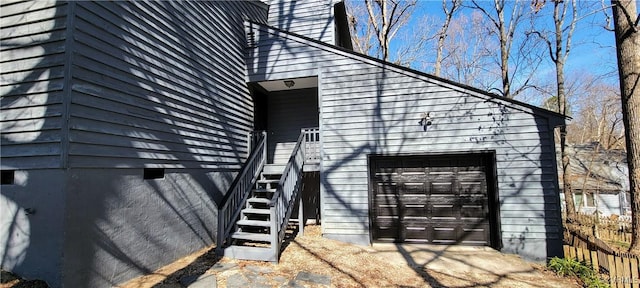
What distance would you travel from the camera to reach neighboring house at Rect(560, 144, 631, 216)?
56.4 ft

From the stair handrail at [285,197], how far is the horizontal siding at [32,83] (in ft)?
9.66

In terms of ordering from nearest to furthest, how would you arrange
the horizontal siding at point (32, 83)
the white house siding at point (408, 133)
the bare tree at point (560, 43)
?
1. the horizontal siding at point (32, 83)
2. the white house siding at point (408, 133)
3. the bare tree at point (560, 43)

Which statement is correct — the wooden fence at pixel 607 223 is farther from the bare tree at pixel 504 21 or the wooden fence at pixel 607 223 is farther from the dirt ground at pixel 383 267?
the dirt ground at pixel 383 267

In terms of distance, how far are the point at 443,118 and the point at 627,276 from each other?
371 centimetres

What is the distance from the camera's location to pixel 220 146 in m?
6.20

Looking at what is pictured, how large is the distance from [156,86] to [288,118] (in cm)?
472

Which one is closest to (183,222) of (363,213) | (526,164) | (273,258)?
(273,258)

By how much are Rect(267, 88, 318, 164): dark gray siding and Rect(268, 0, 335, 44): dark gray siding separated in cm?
189

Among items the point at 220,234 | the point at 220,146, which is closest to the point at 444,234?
the point at 220,234

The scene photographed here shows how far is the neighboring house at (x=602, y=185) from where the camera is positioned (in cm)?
1720

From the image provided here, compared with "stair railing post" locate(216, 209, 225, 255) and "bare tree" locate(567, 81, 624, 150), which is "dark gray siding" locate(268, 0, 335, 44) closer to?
"stair railing post" locate(216, 209, 225, 255)

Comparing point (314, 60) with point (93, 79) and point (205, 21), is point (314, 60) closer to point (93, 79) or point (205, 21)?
point (205, 21)

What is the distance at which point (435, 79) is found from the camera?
20.6ft

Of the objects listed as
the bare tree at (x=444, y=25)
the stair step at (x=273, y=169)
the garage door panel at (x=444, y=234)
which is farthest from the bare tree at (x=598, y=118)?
the stair step at (x=273, y=169)
